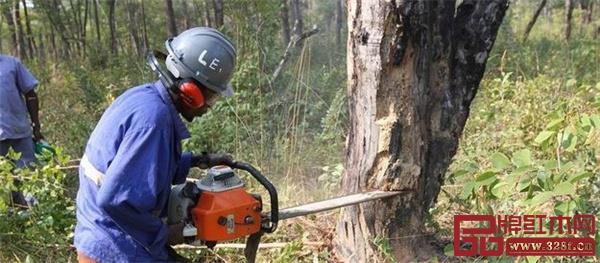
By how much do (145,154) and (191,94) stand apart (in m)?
0.37

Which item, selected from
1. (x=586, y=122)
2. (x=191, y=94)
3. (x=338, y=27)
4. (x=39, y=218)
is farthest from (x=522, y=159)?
(x=338, y=27)

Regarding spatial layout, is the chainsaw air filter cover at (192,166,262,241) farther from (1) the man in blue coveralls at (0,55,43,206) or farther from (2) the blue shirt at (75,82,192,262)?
(1) the man in blue coveralls at (0,55,43,206)

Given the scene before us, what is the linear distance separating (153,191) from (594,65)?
24.1 ft

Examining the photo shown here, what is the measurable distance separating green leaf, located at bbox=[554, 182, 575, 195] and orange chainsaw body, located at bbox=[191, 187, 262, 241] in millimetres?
1378

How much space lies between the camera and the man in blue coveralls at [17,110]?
14.2 feet

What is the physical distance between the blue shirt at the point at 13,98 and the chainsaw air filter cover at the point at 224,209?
111 inches

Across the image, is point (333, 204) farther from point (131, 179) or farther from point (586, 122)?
point (586, 122)

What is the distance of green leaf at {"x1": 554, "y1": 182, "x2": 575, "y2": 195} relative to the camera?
2336mm

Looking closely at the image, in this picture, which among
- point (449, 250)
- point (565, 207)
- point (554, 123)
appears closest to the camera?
point (565, 207)

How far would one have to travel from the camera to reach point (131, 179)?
1925mm

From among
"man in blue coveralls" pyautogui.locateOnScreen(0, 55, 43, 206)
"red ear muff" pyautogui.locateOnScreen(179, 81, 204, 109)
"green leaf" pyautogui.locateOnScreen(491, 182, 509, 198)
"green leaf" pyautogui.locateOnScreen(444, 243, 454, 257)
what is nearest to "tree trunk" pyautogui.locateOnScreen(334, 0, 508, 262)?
"green leaf" pyautogui.locateOnScreen(444, 243, 454, 257)

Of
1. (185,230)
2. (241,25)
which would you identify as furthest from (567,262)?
(241,25)

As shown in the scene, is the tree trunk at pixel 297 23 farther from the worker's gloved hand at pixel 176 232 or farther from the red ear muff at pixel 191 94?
the worker's gloved hand at pixel 176 232

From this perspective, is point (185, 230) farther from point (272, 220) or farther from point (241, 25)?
point (241, 25)
